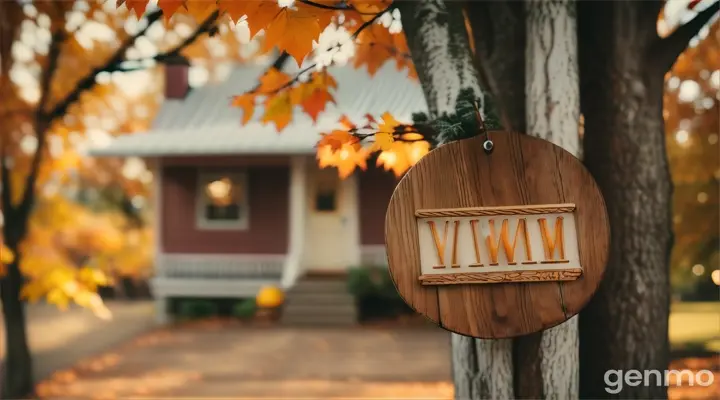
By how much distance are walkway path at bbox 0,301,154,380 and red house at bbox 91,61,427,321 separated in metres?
1.00

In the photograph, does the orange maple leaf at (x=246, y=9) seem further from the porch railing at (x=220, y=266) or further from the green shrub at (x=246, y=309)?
the porch railing at (x=220, y=266)

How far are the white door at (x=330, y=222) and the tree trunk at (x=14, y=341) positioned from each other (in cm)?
555

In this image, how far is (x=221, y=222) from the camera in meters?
11.0

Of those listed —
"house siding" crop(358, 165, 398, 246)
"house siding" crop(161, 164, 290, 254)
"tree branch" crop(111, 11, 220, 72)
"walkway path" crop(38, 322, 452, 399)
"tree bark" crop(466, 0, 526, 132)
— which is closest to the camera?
"tree bark" crop(466, 0, 526, 132)

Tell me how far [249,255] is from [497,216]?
9.80m

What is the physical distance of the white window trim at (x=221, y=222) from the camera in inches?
432

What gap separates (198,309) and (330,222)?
3.05 metres

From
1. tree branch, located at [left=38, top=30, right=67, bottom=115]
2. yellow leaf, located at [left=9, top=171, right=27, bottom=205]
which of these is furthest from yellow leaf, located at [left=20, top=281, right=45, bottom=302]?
tree branch, located at [left=38, top=30, right=67, bottom=115]

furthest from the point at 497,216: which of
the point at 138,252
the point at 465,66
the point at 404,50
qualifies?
the point at 138,252

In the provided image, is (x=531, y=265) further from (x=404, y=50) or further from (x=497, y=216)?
(x=404, y=50)

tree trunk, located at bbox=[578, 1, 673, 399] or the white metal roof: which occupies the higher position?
the white metal roof

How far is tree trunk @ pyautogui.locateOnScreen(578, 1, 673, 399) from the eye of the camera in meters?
2.16

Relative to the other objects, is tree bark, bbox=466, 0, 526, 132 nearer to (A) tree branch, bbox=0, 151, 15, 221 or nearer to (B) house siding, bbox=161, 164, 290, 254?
(A) tree branch, bbox=0, 151, 15, 221

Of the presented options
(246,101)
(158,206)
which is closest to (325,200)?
(158,206)
